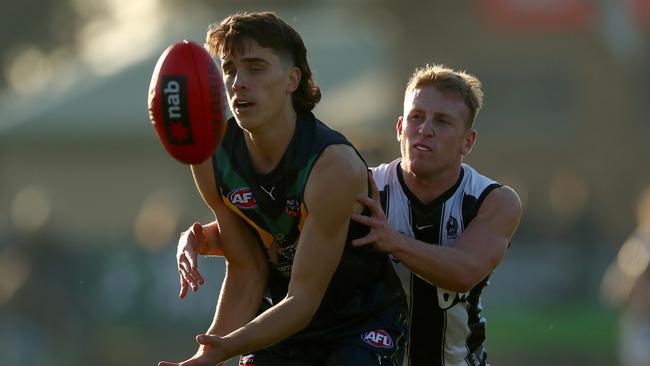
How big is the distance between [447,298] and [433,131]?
870mm

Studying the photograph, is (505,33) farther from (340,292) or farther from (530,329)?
(340,292)

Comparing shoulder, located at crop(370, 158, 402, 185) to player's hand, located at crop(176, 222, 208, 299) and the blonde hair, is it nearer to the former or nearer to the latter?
the blonde hair

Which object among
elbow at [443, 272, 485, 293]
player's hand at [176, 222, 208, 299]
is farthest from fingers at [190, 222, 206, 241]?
elbow at [443, 272, 485, 293]

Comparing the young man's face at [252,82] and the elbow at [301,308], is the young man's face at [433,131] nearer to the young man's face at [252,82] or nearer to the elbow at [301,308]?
the young man's face at [252,82]

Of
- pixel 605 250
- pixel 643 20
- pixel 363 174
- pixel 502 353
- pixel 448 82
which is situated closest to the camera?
pixel 363 174

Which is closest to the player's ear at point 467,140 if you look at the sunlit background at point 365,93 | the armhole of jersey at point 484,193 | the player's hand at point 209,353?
the armhole of jersey at point 484,193

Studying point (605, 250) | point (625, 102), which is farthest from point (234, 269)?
point (625, 102)

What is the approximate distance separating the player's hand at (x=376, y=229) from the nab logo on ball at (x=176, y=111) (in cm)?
105

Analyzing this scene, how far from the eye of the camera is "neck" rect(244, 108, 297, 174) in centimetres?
725

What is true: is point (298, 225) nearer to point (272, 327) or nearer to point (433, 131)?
point (272, 327)

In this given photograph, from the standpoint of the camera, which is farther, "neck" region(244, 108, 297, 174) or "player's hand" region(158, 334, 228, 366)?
"neck" region(244, 108, 297, 174)

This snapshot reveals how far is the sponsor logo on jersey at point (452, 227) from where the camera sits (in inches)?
310

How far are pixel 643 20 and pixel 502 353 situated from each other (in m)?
22.0

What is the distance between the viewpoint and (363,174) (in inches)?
285
